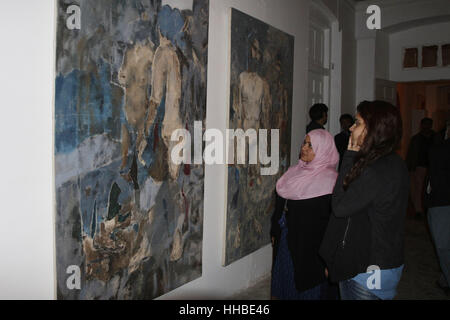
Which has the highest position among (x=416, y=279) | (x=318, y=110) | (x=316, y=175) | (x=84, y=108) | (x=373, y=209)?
(x=318, y=110)

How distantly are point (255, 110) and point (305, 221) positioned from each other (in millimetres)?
1514

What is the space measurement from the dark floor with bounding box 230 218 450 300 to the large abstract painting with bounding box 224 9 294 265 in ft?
1.46

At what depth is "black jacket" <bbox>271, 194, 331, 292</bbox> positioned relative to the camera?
3.01 m

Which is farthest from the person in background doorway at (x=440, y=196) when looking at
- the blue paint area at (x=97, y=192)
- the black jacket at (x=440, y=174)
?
the blue paint area at (x=97, y=192)

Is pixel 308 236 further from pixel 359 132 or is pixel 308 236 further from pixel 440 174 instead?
pixel 440 174

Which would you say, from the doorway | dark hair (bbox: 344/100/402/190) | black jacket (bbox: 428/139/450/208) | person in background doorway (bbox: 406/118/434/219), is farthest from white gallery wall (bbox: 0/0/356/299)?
the doorway

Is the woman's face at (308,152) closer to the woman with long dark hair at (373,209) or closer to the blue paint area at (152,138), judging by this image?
the woman with long dark hair at (373,209)

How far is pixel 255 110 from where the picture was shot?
13.5ft

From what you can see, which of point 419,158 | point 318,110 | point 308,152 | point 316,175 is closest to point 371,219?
point 316,175

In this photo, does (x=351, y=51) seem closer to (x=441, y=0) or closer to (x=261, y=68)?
(x=441, y=0)

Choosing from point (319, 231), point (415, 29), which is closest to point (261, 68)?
point (319, 231)

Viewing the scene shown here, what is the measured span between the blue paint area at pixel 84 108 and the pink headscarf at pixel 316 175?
1446mm

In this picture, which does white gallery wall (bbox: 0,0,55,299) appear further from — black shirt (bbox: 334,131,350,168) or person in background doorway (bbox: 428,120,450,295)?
black shirt (bbox: 334,131,350,168)

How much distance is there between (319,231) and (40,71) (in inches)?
86.6
